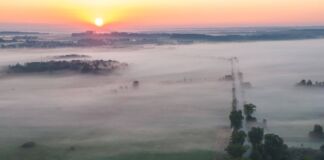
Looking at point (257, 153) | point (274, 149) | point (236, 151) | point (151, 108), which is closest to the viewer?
point (274, 149)

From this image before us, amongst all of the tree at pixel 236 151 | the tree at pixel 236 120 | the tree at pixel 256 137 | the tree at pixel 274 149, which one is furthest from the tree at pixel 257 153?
the tree at pixel 236 120

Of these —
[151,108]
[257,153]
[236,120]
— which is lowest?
[257,153]

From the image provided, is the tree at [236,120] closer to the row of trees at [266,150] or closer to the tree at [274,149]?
the row of trees at [266,150]

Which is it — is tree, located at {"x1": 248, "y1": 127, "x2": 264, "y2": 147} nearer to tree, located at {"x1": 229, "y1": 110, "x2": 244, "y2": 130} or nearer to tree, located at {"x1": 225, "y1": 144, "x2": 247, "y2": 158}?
tree, located at {"x1": 225, "y1": 144, "x2": 247, "y2": 158}

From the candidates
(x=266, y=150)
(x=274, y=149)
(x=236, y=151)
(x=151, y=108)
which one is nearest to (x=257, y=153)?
(x=266, y=150)

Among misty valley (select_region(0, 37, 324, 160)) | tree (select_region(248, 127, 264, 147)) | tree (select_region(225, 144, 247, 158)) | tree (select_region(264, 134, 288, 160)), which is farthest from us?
misty valley (select_region(0, 37, 324, 160))

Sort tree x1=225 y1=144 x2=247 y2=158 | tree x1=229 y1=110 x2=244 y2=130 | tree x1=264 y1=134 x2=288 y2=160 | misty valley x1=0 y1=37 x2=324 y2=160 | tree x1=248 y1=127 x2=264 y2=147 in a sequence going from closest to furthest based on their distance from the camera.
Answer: tree x1=264 y1=134 x2=288 y2=160, tree x1=225 y1=144 x2=247 y2=158, tree x1=248 y1=127 x2=264 y2=147, misty valley x1=0 y1=37 x2=324 y2=160, tree x1=229 y1=110 x2=244 y2=130

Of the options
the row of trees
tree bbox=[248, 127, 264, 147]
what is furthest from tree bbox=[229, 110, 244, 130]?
the row of trees

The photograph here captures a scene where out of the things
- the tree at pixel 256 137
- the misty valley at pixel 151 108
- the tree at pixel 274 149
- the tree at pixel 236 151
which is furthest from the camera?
the misty valley at pixel 151 108

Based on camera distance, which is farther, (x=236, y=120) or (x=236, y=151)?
(x=236, y=120)

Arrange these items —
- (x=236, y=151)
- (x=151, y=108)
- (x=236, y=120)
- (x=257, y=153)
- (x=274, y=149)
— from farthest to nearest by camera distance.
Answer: (x=151, y=108), (x=236, y=120), (x=236, y=151), (x=257, y=153), (x=274, y=149)

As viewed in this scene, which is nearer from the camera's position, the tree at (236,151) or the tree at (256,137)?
the tree at (236,151)

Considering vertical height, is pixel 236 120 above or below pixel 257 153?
above

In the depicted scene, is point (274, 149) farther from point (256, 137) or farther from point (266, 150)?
point (256, 137)
